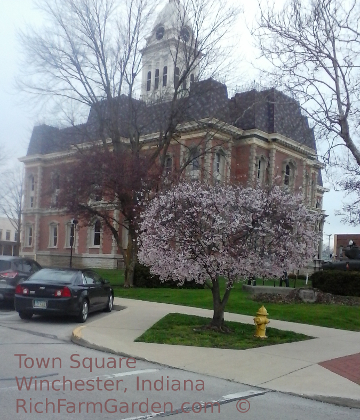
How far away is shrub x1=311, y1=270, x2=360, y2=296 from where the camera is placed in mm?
21562

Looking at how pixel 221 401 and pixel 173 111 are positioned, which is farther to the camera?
pixel 173 111

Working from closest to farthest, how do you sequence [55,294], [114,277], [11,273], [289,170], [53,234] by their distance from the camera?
1. [55,294]
2. [11,273]
3. [114,277]
4. [289,170]
5. [53,234]

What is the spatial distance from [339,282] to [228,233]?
12667 mm

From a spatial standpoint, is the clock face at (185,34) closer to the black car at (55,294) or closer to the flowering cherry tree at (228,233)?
the black car at (55,294)

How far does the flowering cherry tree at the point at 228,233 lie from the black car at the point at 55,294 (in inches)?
107

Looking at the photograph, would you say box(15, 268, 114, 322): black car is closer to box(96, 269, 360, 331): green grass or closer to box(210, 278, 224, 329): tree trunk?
box(210, 278, 224, 329): tree trunk

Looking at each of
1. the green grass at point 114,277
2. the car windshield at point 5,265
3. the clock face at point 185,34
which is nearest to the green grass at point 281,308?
the car windshield at point 5,265

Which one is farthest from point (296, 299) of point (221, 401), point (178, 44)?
point (178, 44)

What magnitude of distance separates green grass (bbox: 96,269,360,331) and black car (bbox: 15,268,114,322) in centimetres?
492

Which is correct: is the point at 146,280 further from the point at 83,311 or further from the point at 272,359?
the point at 272,359

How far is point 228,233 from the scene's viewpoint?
1098cm

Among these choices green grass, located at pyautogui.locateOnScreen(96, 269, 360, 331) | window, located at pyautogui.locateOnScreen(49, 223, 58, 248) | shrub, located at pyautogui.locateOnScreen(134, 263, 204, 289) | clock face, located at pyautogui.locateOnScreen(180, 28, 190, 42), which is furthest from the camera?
window, located at pyautogui.locateOnScreen(49, 223, 58, 248)

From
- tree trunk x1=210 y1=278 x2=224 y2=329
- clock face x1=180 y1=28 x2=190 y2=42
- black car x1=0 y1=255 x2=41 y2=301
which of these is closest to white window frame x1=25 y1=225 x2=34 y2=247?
clock face x1=180 y1=28 x2=190 y2=42

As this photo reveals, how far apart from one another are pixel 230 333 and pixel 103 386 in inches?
206
